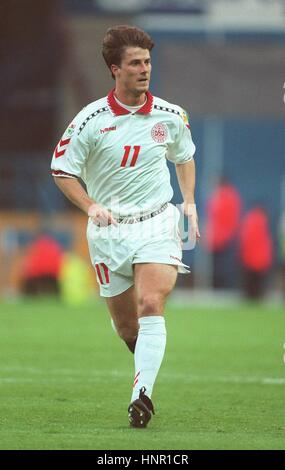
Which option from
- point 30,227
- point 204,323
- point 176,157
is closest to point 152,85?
point 30,227

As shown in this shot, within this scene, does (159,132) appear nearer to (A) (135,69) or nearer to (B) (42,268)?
(A) (135,69)

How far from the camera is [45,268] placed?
2253cm

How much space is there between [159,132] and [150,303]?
3.81 feet

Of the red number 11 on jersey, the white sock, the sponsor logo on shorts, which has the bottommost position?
the white sock

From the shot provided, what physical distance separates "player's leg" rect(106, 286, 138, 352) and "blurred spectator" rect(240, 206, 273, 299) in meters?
14.6

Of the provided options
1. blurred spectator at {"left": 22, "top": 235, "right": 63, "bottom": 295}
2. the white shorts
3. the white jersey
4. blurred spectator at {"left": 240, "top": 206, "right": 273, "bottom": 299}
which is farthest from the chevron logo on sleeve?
blurred spectator at {"left": 240, "top": 206, "right": 273, "bottom": 299}

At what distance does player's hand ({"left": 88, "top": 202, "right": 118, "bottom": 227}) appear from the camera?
8.26 m

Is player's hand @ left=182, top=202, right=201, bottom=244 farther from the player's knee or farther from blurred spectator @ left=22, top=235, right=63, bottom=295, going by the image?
blurred spectator @ left=22, top=235, right=63, bottom=295

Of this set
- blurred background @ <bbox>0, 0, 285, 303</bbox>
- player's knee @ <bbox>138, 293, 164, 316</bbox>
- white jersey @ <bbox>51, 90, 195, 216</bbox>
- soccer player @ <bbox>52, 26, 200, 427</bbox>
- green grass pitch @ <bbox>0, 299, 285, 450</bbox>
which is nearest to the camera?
green grass pitch @ <bbox>0, 299, 285, 450</bbox>

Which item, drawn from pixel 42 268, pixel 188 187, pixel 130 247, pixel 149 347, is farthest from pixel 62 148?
pixel 42 268

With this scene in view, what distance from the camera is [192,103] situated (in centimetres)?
2589

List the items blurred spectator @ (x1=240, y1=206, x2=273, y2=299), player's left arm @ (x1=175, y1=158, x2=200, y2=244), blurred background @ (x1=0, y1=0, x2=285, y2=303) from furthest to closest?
blurred background @ (x1=0, y1=0, x2=285, y2=303), blurred spectator @ (x1=240, y1=206, x2=273, y2=299), player's left arm @ (x1=175, y1=158, x2=200, y2=244)
